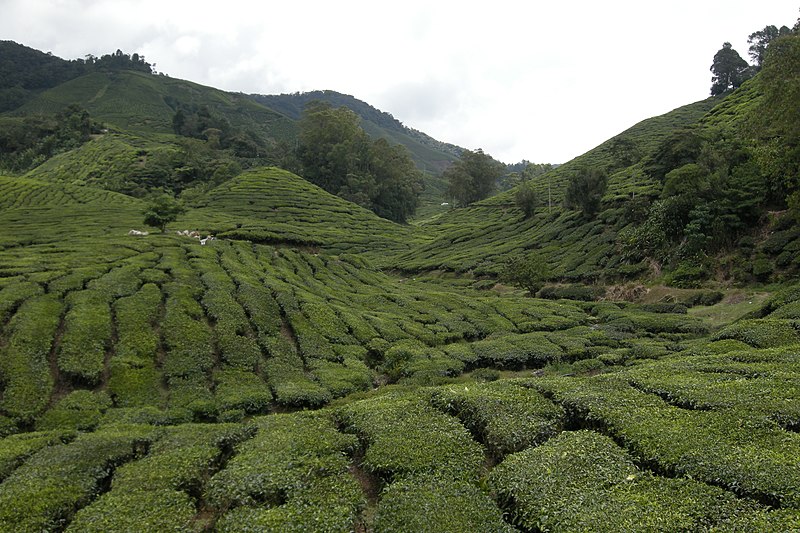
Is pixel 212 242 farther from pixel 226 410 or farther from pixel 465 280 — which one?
pixel 465 280

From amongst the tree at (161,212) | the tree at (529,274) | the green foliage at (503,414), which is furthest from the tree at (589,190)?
the green foliage at (503,414)

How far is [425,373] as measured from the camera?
79.8 feet

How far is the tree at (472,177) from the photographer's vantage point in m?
125

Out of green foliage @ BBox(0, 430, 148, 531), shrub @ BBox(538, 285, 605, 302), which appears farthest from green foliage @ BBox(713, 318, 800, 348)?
green foliage @ BBox(0, 430, 148, 531)

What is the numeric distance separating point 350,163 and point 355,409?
341ft

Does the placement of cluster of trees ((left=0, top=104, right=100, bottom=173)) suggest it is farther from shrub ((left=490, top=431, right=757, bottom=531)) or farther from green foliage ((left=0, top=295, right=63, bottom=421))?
shrub ((left=490, top=431, right=757, bottom=531))

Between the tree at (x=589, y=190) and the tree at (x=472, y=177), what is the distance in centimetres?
5761

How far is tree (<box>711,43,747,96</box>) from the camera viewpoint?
395 feet

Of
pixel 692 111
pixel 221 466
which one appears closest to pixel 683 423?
pixel 221 466

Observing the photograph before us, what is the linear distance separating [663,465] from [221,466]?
1180 centimetres

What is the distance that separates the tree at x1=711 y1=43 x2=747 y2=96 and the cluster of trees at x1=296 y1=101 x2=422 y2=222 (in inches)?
3483

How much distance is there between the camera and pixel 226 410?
1900cm

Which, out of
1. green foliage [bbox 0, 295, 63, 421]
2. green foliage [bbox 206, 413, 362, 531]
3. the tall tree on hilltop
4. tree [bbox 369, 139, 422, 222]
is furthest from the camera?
tree [bbox 369, 139, 422, 222]

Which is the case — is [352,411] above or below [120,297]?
below
